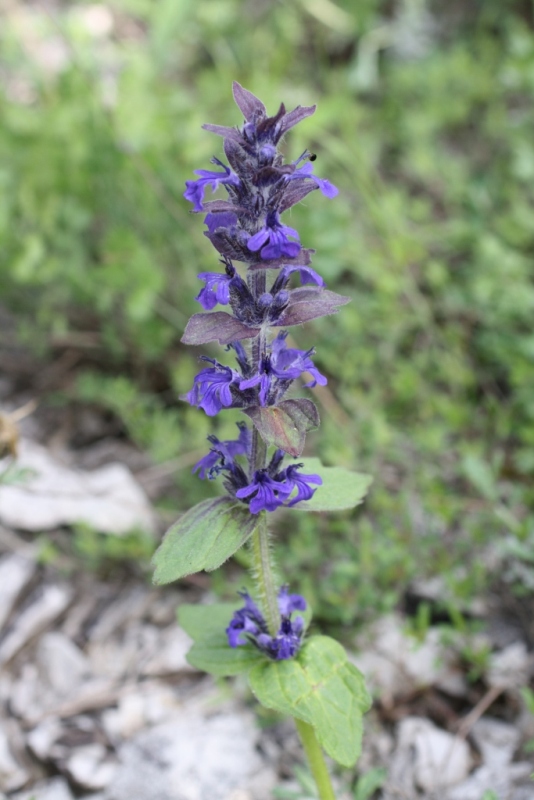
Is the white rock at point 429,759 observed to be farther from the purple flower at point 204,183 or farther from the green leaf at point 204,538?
the purple flower at point 204,183

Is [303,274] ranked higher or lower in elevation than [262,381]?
higher

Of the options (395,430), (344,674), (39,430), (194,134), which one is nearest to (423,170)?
(194,134)

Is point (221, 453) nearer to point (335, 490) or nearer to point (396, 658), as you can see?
point (335, 490)

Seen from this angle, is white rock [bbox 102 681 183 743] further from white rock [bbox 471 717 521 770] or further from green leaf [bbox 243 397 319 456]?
green leaf [bbox 243 397 319 456]

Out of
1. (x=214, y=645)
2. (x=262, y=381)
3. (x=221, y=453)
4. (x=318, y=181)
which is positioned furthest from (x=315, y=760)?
(x=318, y=181)

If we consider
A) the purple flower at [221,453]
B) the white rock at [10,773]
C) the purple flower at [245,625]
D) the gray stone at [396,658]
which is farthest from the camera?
the gray stone at [396,658]

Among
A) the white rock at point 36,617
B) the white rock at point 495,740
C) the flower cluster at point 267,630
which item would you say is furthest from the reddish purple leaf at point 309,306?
the white rock at point 36,617
